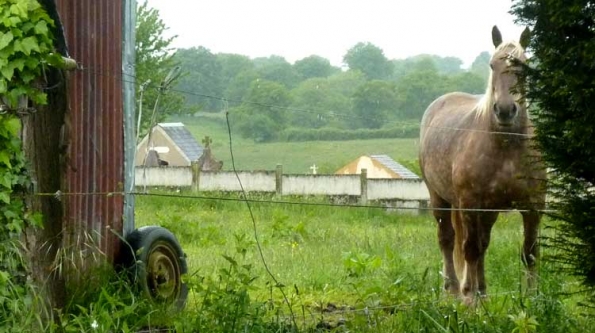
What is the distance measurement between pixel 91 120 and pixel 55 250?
1300 millimetres

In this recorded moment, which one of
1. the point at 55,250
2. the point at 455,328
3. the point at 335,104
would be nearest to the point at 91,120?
the point at 55,250

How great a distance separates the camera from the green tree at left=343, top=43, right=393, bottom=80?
59.5 metres

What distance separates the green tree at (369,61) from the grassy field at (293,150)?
1222cm

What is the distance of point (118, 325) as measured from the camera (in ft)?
19.1

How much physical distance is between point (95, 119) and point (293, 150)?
105ft

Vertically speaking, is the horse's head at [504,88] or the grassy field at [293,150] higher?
the horse's head at [504,88]

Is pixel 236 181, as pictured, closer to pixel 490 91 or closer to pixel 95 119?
pixel 490 91

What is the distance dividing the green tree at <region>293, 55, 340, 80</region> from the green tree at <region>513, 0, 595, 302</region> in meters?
48.0

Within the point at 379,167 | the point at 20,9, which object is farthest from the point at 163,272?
the point at 379,167

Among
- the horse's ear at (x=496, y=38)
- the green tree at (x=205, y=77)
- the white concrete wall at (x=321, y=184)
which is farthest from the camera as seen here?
the green tree at (x=205, y=77)

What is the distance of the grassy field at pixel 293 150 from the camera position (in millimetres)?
35872

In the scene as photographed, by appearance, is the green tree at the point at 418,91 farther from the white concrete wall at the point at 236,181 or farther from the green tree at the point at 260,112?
the white concrete wall at the point at 236,181

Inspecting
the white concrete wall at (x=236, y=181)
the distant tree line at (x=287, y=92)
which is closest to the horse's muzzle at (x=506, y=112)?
the white concrete wall at (x=236, y=181)

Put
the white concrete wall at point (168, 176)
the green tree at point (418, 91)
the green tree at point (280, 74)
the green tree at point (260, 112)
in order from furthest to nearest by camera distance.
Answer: the green tree at point (280, 74)
the green tree at point (418, 91)
the green tree at point (260, 112)
the white concrete wall at point (168, 176)
